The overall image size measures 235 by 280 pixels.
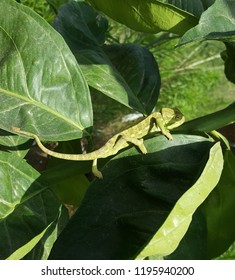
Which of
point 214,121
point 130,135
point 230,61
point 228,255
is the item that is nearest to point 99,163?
point 130,135

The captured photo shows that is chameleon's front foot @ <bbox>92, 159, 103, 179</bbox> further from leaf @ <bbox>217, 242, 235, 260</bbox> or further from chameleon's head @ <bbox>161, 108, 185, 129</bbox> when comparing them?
leaf @ <bbox>217, 242, 235, 260</bbox>

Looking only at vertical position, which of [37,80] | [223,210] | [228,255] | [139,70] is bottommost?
[228,255]

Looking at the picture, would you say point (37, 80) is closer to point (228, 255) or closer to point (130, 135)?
point (130, 135)

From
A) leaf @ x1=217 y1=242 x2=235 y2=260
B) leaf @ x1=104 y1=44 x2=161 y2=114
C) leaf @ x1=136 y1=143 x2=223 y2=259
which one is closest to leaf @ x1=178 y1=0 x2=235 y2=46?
leaf @ x1=136 y1=143 x2=223 y2=259

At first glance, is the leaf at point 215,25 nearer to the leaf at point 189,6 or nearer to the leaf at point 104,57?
the leaf at point 189,6

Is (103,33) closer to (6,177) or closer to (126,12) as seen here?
(126,12)

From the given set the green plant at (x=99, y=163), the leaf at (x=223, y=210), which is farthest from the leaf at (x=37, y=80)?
the leaf at (x=223, y=210)
